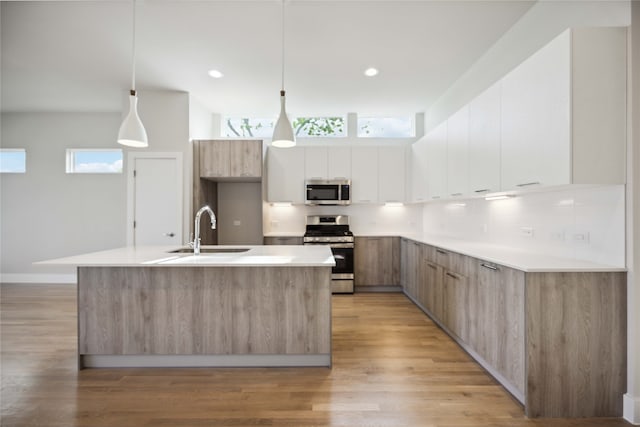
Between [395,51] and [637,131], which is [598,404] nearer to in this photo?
[637,131]

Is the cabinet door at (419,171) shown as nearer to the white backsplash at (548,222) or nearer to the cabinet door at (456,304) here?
the white backsplash at (548,222)

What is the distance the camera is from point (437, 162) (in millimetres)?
4035

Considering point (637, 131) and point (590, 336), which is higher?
point (637, 131)

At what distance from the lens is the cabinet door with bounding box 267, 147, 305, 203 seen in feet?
17.0

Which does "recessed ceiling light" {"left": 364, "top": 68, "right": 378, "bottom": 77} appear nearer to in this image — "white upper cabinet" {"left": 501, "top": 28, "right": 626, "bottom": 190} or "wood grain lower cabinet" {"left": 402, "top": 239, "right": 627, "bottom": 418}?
"white upper cabinet" {"left": 501, "top": 28, "right": 626, "bottom": 190}

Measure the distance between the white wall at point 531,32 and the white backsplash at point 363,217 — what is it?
1953 mm

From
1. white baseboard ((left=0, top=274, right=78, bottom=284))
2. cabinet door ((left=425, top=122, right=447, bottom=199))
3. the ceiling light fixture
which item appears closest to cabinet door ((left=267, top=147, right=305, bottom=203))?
cabinet door ((left=425, top=122, right=447, bottom=199))

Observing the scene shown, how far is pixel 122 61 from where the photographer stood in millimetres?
3682

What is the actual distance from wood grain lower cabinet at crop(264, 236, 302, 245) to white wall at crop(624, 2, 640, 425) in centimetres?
381

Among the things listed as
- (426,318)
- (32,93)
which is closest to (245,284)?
(426,318)

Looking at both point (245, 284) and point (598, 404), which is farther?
point (245, 284)

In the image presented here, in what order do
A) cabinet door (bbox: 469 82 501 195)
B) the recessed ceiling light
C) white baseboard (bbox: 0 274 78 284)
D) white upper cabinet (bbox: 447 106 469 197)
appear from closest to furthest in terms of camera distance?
cabinet door (bbox: 469 82 501 195) → white upper cabinet (bbox: 447 106 469 197) → the recessed ceiling light → white baseboard (bbox: 0 274 78 284)

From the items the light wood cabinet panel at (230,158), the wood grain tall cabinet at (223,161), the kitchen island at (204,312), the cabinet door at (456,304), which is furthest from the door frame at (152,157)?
the cabinet door at (456,304)

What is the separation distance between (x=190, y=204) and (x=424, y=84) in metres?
3.73
